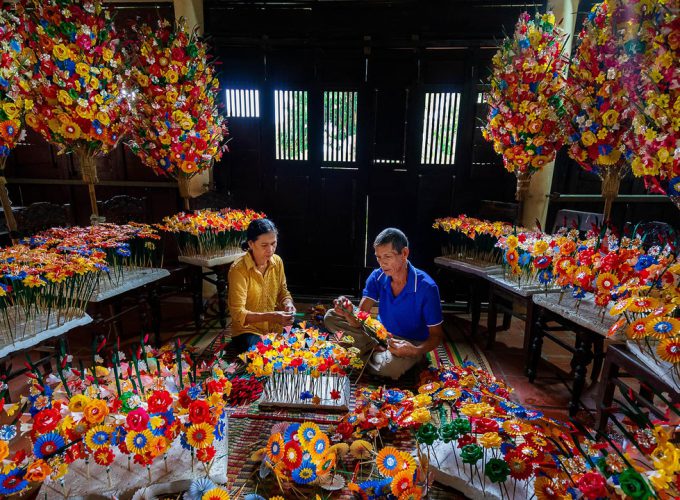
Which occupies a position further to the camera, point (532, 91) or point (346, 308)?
point (532, 91)

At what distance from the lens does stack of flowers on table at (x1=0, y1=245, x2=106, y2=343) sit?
2.12 meters

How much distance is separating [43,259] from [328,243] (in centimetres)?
342

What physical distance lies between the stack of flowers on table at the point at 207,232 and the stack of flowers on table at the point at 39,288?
1.30m

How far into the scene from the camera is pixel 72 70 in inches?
115

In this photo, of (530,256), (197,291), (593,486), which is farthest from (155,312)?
(593,486)

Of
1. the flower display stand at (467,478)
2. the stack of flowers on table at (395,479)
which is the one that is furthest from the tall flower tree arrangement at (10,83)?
the flower display stand at (467,478)

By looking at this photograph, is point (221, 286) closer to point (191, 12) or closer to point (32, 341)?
point (32, 341)

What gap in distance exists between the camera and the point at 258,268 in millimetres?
3037

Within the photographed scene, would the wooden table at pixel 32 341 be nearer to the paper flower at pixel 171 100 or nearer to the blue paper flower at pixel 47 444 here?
the blue paper flower at pixel 47 444

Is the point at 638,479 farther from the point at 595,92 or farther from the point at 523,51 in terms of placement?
the point at 523,51

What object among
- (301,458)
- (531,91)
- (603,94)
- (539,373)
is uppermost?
(531,91)

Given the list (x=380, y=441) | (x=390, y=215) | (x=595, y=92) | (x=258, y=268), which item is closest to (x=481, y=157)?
(x=390, y=215)

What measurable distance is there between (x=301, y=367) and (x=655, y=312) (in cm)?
190

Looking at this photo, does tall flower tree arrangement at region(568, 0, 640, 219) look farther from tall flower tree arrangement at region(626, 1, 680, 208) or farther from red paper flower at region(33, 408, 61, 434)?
red paper flower at region(33, 408, 61, 434)
